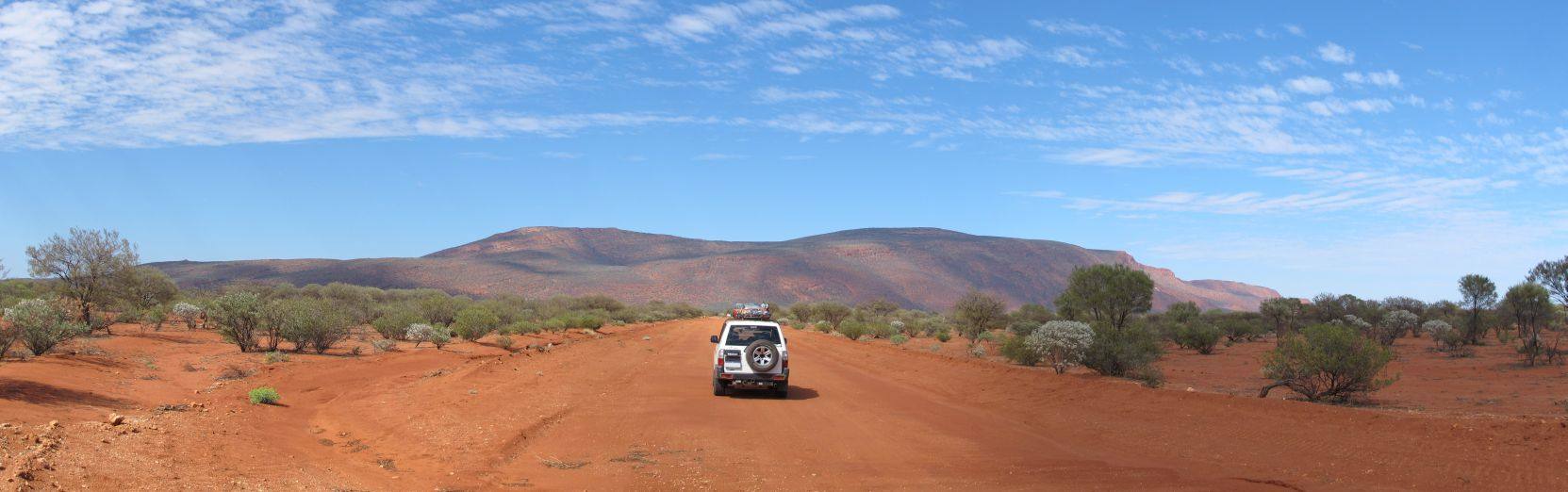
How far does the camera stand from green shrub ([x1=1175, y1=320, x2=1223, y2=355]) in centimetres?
3519

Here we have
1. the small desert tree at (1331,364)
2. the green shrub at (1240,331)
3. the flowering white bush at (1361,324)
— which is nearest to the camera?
the small desert tree at (1331,364)

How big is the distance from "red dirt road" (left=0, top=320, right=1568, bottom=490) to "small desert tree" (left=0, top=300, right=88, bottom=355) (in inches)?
19.2

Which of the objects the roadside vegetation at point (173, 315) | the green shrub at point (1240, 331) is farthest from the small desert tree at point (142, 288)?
the green shrub at point (1240, 331)

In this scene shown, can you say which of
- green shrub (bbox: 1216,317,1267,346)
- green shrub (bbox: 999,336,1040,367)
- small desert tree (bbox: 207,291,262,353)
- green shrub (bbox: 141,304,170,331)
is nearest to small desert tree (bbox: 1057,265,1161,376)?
green shrub (bbox: 999,336,1040,367)

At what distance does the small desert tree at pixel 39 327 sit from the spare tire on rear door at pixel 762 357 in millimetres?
13703

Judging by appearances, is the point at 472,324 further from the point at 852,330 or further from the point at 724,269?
the point at 724,269

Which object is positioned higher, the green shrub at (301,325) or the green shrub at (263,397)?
the green shrub at (301,325)

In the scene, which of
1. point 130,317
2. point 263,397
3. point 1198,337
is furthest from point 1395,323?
point 130,317

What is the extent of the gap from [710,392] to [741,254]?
121 m

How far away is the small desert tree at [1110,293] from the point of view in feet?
116

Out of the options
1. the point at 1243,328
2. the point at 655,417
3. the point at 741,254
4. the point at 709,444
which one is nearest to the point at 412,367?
the point at 655,417

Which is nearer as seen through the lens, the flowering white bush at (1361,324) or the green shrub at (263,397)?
the green shrub at (263,397)

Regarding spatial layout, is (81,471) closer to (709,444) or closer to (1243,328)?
(709,444)

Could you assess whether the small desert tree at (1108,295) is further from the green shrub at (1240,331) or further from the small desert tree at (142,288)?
the small desert tree at (142,288)
